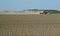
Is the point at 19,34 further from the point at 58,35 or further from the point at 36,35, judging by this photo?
the point at 58,35

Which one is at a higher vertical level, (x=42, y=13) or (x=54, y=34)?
(x=54, y=34)

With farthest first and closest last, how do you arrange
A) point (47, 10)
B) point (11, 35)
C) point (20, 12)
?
point (20, 12) < point (47, 10) < point (11, 35)

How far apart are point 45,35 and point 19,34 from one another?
2.40 feet

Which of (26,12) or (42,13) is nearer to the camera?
(42,13)

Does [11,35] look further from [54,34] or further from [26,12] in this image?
[26,12]

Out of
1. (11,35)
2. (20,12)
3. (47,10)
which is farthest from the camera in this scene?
(20,12)

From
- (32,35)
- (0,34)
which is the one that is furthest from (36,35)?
(0,34)

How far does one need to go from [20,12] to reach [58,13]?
2905 millimetres

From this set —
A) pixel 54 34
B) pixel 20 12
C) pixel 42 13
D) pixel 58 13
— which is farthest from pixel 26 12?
pixel 54 34

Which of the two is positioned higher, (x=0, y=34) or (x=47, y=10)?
(x=0, y=34)

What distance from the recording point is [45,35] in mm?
5906

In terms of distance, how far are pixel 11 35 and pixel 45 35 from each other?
0.95m

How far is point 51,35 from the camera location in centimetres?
595

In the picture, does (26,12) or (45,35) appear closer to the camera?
(45,35)
